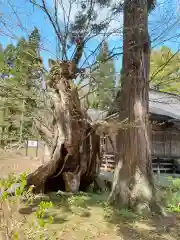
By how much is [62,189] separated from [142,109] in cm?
322

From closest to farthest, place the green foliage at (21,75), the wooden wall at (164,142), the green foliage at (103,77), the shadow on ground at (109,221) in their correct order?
1. the shadow on ground at (109,221)
2. the green foliage at (21,75)
3. the green foliage at (103,77)
4. the wooden wall at (164,142)

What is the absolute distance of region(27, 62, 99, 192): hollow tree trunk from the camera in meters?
5.96

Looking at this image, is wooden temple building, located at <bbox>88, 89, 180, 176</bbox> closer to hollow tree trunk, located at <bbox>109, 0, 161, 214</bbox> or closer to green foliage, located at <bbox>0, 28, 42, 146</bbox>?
hollow tree trunk, located at <bbox>109, 0, 161, 214</bbox>

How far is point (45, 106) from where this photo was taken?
6.71 m

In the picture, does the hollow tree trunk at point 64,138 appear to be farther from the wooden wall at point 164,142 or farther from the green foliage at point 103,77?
the wooden wall at point 164,142

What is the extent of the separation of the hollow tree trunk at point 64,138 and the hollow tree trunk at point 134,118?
3.84ft

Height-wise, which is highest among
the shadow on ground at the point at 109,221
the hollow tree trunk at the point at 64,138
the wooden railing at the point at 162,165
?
the hollow tree trunk at the point at 64,138

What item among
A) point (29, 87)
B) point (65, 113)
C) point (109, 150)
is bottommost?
point (109, 150)

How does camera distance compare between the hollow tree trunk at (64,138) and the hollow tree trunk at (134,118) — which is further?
the hollow tree trunk at (64,138)

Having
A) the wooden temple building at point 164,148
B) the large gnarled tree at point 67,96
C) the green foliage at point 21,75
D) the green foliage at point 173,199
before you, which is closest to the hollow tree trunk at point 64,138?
the large gnarled tree at point 67,96

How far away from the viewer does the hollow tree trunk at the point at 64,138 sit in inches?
235

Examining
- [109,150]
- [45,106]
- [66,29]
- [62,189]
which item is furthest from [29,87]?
[109,150]

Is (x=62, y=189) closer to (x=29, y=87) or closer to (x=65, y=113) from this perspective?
(x=65, y=113)

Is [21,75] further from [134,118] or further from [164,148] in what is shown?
[164,148]
